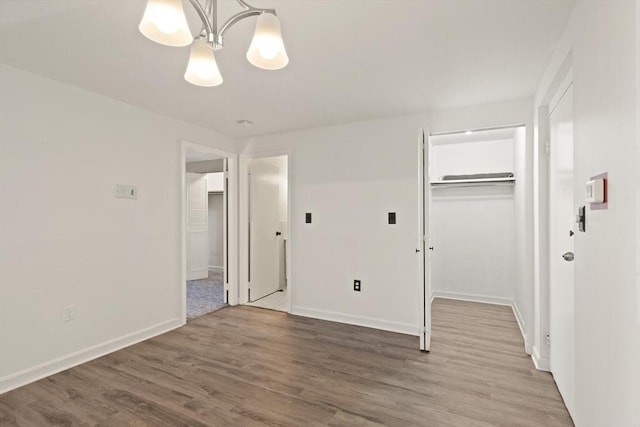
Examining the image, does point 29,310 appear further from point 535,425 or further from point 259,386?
point 535,425

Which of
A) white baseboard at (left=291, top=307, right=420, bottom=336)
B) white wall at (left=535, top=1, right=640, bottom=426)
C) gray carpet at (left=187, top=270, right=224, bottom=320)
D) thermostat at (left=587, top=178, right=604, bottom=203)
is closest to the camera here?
white wall at (left=535, top=1, right=640, bottom=426)

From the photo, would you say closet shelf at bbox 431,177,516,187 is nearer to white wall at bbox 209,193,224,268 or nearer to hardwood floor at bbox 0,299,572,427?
hardwood floor at bbox 0,299,572,427

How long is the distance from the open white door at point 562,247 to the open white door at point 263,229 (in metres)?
3.45

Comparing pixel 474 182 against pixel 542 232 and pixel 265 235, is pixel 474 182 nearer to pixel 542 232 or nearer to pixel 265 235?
pixel 542 232

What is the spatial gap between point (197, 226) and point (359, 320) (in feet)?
13.4

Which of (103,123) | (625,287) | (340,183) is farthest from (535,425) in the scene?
(103,123)

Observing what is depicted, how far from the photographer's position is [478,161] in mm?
4535

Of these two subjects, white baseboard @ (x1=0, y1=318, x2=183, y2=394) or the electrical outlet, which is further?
the electrical outlet

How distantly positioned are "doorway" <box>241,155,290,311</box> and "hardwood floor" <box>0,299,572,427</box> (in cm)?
119

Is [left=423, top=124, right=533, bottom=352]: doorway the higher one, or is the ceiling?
the ceiling

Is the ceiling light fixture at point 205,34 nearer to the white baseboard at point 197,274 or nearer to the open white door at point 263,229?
the open white door at point 263,229

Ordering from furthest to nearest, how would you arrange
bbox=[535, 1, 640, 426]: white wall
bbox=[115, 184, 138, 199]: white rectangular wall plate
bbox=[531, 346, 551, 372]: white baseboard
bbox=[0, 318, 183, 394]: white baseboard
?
bbox=[115, 184, 138, 199]: white rectangular wall plate, bbox=[531, 346, 551, 372]: white baseboard, bbox=[0, 318, 183, 394]: white baseboard, bbox=[535, 1, 640, 426]: white wall

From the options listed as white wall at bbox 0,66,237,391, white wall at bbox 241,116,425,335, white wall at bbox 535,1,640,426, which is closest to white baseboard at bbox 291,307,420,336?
white wall at bbox 241,116,425,335

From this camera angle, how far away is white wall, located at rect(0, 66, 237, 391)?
229 centimetres
